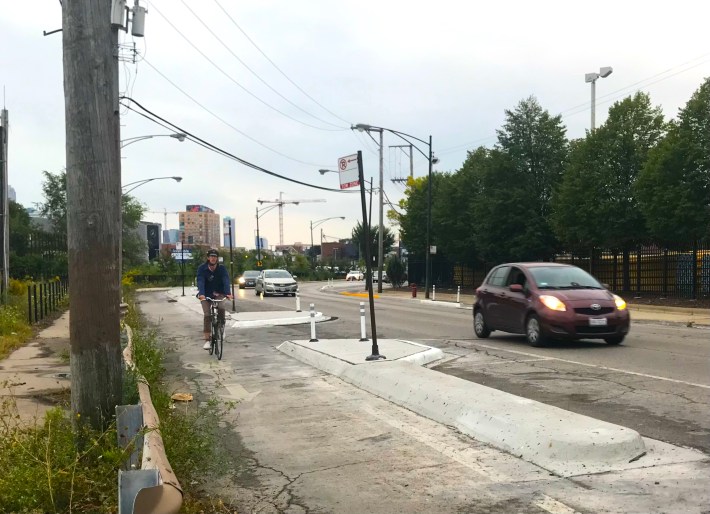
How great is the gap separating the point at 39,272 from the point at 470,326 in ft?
131

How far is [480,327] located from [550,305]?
2.72m

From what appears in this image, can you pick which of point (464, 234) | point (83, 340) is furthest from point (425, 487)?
point (464, 234)

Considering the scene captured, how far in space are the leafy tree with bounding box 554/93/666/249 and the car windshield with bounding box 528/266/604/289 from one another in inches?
624

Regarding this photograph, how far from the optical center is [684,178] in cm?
2452

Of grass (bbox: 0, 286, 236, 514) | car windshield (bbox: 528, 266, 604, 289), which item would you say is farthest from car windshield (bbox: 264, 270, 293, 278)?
grass (bbox: 0, 286, 236, 514)

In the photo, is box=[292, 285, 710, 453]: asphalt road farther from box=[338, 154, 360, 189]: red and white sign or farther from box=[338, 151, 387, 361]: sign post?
box=[338, 154, 360, 189]: red and white sign

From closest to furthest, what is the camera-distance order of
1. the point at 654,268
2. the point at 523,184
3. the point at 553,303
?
the point at 553,303, the point at 654,268, the point at 523,184

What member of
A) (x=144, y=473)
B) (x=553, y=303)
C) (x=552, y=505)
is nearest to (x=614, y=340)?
(x=553, y=303)

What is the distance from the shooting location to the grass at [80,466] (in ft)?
14.2

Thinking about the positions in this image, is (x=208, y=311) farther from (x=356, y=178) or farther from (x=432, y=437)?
(x=432, y=437)

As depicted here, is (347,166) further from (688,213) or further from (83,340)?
(688,213)

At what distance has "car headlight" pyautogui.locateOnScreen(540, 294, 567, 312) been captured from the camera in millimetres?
12688

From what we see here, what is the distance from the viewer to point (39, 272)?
49750 millimetres

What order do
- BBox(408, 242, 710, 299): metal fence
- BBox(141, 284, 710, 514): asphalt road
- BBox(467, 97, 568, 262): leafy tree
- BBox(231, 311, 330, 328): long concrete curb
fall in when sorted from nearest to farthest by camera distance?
BBox(141, 284, 710, 514): asphalt road
BBox(231, 311, 330, 328): long concrete curb
BBox(408, 242, 710, 299): metal fence
BBox(467, 97, 568, 262): leafy tree
